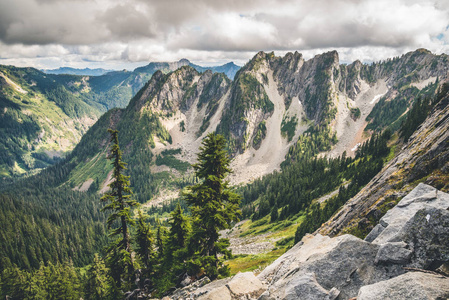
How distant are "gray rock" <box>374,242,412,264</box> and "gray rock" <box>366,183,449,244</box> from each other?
0.66 m

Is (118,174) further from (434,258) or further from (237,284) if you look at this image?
(434,258)

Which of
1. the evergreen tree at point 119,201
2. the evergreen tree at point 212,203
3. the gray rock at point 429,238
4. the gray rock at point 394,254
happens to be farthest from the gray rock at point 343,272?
the evergreen tree at point 119,201

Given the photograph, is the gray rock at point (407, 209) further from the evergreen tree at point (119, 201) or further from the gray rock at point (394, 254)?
the evergreen tree at point (119, 201)

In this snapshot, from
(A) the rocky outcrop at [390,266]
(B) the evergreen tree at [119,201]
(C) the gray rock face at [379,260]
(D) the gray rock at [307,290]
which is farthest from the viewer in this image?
(B) the evergreen tree at [119,201]

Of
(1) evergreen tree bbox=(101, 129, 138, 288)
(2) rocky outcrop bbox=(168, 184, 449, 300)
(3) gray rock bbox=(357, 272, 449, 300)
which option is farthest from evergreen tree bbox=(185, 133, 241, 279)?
(3) gray rock bbox=(357, 272, 449, 300)

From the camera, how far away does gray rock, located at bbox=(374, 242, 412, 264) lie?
34.6ft

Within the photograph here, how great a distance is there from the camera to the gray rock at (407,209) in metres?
12.7

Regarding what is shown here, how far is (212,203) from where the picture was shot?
2341 centimetres

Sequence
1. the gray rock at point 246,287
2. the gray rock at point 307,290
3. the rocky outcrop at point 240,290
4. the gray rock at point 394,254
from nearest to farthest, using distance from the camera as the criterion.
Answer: the gray rock at point 394,254, the gray rock at point 307,290, the rocky outcrop at point 240,290, the gray rock at point 246,287

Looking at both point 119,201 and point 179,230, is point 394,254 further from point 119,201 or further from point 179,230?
point 179,230

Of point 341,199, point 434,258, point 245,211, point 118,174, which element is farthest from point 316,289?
point 245,211

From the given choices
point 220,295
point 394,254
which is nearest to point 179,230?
point 220,295

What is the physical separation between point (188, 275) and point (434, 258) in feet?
85.3

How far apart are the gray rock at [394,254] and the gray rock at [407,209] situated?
2.18ft
